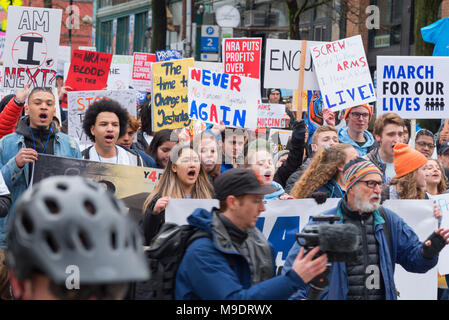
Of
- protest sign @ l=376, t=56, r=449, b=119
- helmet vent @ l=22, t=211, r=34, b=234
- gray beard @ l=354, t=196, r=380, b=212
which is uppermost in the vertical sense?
protest sign @ l=376, t=56, r=449, b=119

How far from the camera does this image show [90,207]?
1507 mm

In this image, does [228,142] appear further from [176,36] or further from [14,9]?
[176,36]

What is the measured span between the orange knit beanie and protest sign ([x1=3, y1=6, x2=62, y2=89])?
15.4 feet

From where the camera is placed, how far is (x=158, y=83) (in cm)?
805

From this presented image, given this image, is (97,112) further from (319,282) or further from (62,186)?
(62,186)

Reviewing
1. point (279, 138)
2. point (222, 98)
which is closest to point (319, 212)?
point (222, 98)

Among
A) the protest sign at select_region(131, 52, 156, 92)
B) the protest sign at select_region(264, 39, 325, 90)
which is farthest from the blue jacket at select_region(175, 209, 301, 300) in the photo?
the protest sign at select_region(131, 52, 156, 92)

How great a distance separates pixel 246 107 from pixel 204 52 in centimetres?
1993

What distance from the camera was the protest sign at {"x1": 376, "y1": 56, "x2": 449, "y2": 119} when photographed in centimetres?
785

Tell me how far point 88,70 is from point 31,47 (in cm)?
290

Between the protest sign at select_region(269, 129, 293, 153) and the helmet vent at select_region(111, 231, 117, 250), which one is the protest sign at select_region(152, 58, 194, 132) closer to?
the protest sign at select_region(269, 129, 293, 153)

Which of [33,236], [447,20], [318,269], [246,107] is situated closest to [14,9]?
[246,107]

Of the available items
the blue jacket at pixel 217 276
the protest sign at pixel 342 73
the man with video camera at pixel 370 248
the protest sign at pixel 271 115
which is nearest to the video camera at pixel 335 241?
the blue jacket at pixel 217 276

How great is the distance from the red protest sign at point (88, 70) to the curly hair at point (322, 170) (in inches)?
269
